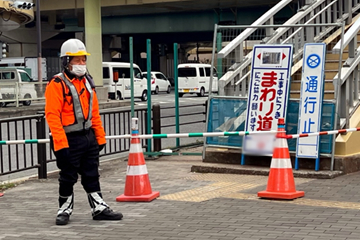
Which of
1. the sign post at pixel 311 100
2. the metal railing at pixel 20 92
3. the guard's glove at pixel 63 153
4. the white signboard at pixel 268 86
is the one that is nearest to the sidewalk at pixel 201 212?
the sign post at pixel 311 100

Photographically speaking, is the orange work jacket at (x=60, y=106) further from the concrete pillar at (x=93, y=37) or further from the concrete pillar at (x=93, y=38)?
the concrete pillar at (x=93, y=37)

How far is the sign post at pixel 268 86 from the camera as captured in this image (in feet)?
31.4

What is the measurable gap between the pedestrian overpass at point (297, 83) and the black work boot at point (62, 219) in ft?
13.0

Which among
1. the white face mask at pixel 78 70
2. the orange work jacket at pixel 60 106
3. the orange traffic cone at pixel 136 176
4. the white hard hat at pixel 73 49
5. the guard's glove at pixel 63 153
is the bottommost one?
the orange traffic cone at pixel 136 176

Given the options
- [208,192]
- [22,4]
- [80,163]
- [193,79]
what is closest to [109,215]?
[80,163]

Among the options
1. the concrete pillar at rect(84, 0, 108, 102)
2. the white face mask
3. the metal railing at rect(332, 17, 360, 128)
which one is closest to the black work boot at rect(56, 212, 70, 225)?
the white face mask

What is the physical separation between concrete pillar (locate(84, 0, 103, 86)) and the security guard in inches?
1166

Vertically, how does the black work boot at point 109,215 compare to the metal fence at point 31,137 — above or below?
below

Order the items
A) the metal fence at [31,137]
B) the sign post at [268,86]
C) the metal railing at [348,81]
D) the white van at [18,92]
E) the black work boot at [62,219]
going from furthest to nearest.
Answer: the white van at [18,92]
the metal fence at [31,137]
the sign post at [268,86]
the metal railing at [348,81]
the black work boot at [62,219]

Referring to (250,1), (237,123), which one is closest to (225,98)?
(237,123)

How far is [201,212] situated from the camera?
7.09m

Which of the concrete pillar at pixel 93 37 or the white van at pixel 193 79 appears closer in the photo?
the concrete pillar at pixel 93 37

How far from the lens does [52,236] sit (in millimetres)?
6230

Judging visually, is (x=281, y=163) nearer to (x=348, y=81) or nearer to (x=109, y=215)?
(x=109, y=215)
